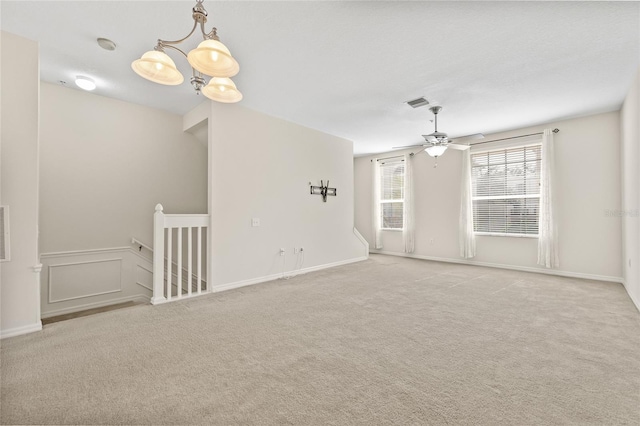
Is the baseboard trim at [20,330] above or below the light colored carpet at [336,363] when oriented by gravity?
above

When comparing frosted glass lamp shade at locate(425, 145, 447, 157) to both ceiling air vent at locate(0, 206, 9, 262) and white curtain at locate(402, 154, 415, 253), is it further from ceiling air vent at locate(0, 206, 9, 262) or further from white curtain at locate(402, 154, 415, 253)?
ceiling air vent at locate(0, 206, 9, 262)

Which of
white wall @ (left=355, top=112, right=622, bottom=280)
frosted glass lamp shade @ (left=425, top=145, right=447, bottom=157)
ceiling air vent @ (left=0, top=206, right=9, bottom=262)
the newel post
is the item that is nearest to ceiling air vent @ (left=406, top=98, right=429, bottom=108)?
frosted glass lamp shade @ (left=425, top=145, right=447, bottom=157)

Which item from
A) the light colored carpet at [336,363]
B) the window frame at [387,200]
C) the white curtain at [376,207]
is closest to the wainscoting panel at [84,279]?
the light colored carpet at [336,363]

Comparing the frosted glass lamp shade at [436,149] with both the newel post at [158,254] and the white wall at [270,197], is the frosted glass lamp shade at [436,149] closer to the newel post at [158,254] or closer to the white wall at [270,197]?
the white wall at [270,197]

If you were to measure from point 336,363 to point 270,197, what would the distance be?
124 inches

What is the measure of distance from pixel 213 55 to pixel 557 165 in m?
5.88

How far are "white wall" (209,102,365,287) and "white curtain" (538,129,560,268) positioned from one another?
3.67 m

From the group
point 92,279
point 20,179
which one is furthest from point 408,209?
point 20,179

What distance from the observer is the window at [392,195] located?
7.14m

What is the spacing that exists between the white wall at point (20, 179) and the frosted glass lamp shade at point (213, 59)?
6.76 feet

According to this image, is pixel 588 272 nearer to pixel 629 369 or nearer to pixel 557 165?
pixel 557 165

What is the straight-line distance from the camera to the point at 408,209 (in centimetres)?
677

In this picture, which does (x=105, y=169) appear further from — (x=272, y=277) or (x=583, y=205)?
(x=583, y=205)

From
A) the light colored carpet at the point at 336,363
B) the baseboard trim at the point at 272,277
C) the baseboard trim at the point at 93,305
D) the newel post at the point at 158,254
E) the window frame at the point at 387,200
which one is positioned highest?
the window frame at the point at 387,200
